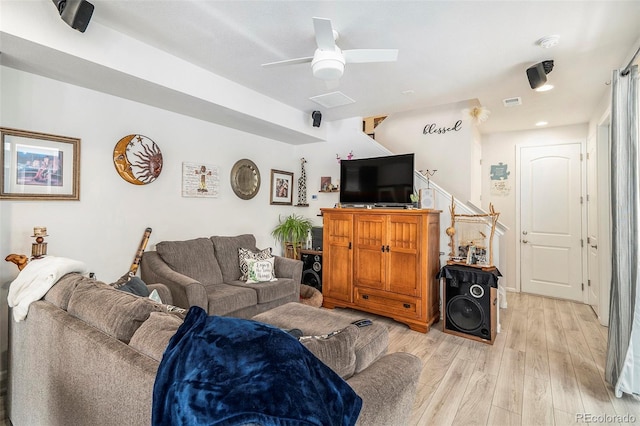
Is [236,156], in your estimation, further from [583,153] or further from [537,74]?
[583,153]

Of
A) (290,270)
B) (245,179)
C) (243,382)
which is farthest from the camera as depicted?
(245,179)

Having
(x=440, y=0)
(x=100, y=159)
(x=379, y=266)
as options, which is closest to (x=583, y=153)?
(x=379, y=266)

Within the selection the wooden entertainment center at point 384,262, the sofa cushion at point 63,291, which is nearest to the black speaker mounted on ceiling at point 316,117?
the wooden entertainment center at point 384,262

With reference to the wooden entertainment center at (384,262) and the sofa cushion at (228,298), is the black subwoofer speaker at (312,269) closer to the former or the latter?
the wooden entertainment center at (384,262)

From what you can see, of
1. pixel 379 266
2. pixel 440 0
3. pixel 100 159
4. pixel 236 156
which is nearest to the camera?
pixel 440 0

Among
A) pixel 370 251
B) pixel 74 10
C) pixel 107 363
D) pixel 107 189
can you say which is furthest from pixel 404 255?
pixel 74 10

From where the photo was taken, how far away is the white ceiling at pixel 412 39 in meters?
2.01

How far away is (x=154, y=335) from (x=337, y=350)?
674 millimetres

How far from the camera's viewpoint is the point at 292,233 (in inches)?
185

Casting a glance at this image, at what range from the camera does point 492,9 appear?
78.2 inches

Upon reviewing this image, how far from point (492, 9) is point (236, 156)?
127 inches

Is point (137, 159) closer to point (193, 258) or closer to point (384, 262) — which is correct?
point (193, 258)

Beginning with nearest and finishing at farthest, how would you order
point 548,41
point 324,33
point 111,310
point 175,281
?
point 111,310 → point 324,33 → point 548,41 → point 175,281

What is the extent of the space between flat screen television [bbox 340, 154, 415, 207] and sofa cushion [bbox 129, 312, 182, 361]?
307 cm
